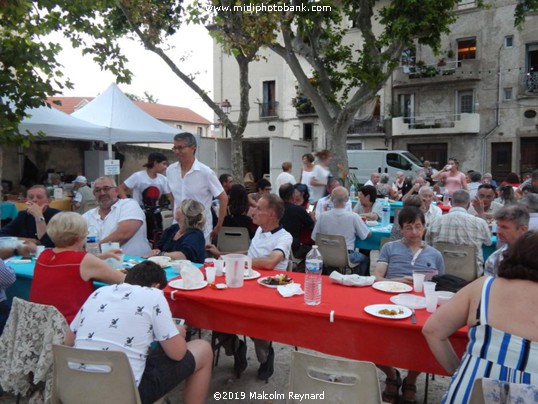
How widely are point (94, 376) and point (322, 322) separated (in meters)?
1.15

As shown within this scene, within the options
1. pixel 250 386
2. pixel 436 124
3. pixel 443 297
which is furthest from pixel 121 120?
pixel 436 124

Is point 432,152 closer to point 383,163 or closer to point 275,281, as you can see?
point 383,163

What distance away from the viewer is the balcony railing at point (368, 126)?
933 inches

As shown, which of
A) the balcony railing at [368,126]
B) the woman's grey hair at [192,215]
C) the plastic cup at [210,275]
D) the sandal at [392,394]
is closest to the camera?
the plastic cup at [210,275]

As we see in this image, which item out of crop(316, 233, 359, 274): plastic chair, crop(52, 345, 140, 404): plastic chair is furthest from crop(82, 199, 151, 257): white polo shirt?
crop(52, 345, 140, 404): plastic chair

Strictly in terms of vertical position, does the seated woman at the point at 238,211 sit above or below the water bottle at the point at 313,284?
above

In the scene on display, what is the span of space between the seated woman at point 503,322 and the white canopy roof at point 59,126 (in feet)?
25.9

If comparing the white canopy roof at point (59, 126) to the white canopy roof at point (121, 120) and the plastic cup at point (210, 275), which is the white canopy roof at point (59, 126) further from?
the plastic cup at point (210, 275)

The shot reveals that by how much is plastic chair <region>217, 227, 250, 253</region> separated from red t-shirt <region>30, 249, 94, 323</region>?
244cm

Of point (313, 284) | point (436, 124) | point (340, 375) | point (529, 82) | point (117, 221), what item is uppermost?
point (529, 82)

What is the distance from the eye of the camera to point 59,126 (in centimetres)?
828

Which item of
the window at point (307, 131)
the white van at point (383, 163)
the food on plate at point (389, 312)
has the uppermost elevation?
the window at point (307, 131)

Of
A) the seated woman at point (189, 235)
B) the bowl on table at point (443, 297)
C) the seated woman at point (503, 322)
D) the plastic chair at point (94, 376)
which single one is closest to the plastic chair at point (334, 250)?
the seated woman at point (189, 235)

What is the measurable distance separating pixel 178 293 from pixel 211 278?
0.28 m
